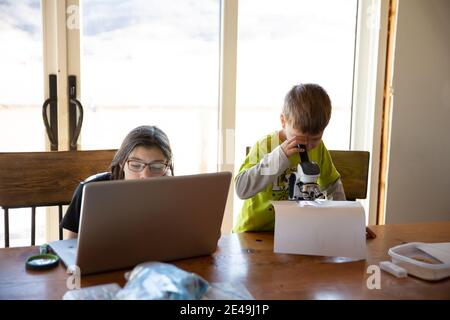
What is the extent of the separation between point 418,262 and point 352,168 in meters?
0.80

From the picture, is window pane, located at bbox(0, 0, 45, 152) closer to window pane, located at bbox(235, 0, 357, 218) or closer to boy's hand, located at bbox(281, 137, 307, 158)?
window pane, located at bbox(235, 0, 357, 218)

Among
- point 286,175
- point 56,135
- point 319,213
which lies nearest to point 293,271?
point 319,213

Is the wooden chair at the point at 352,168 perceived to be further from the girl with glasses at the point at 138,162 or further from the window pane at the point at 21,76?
the window pane at the point at 21,76

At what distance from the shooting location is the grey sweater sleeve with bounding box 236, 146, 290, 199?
60.9 inches

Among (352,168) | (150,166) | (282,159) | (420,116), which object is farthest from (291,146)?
(420,116)

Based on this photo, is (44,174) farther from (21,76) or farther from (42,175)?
(21,76)

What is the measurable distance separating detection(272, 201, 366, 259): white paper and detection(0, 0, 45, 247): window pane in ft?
5.31

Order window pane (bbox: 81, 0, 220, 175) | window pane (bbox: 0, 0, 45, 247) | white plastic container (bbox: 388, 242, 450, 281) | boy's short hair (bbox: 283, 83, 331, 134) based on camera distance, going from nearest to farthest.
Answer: white plastic container (bbox: 388, 242, 450, 281) < boy's short hair (bbox: 283, 83, 331, 134) < window pane (bbox: 0, 0, 45, 247) < window pane (bbox: 81, 0, 220, 175)

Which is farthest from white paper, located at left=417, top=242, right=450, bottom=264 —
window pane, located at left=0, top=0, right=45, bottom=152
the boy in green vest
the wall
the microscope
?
window pane, located at left=0, top=0, right=45, bottom=152

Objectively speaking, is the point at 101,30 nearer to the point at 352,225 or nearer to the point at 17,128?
the point at 17,128

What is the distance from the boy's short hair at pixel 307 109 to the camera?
62.3 inches

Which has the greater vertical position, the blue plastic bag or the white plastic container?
the blue plastic bag

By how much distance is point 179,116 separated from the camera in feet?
9.08

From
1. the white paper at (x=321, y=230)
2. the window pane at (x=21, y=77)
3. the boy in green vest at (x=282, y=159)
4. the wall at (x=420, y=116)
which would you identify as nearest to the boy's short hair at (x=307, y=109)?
the boy in green vest at (x=282, y=159)
